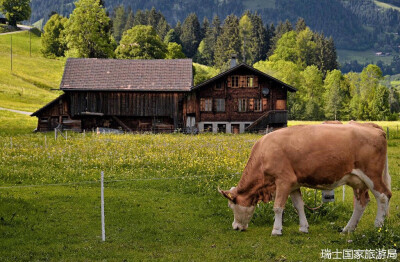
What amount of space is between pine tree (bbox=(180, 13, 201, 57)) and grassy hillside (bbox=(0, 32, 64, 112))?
6047 centimetres

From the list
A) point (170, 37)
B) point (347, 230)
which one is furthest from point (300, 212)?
point (170, 37)

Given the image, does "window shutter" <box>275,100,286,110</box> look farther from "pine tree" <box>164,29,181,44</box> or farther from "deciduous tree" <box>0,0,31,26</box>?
"pine tree" <box>164,29,181,44</box>

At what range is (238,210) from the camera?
13.0 m

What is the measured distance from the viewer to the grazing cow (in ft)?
39.1

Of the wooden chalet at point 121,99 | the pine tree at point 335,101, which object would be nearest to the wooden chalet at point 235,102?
the wooden chalet at point 121,99

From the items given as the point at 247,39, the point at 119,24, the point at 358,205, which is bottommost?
the point at 358,205

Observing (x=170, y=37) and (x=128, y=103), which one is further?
(x=170, y=37)

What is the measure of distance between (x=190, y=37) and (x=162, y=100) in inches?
4828

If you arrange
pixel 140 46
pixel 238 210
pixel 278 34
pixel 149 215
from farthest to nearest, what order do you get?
pixel 278 34
pixel 140 46
pixel 149 215
pixel 238 210

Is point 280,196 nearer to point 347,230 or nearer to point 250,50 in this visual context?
point 347,230

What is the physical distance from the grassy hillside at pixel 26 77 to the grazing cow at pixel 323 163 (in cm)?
5542

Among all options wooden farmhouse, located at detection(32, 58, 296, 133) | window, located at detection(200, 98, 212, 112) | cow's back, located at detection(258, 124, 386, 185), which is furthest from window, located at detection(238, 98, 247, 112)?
cow's back, located at detection(258, 124, 386, 185)

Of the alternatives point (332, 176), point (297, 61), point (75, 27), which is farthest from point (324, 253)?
point (297, 61)

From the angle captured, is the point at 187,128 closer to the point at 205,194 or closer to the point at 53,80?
the point at 205,194
